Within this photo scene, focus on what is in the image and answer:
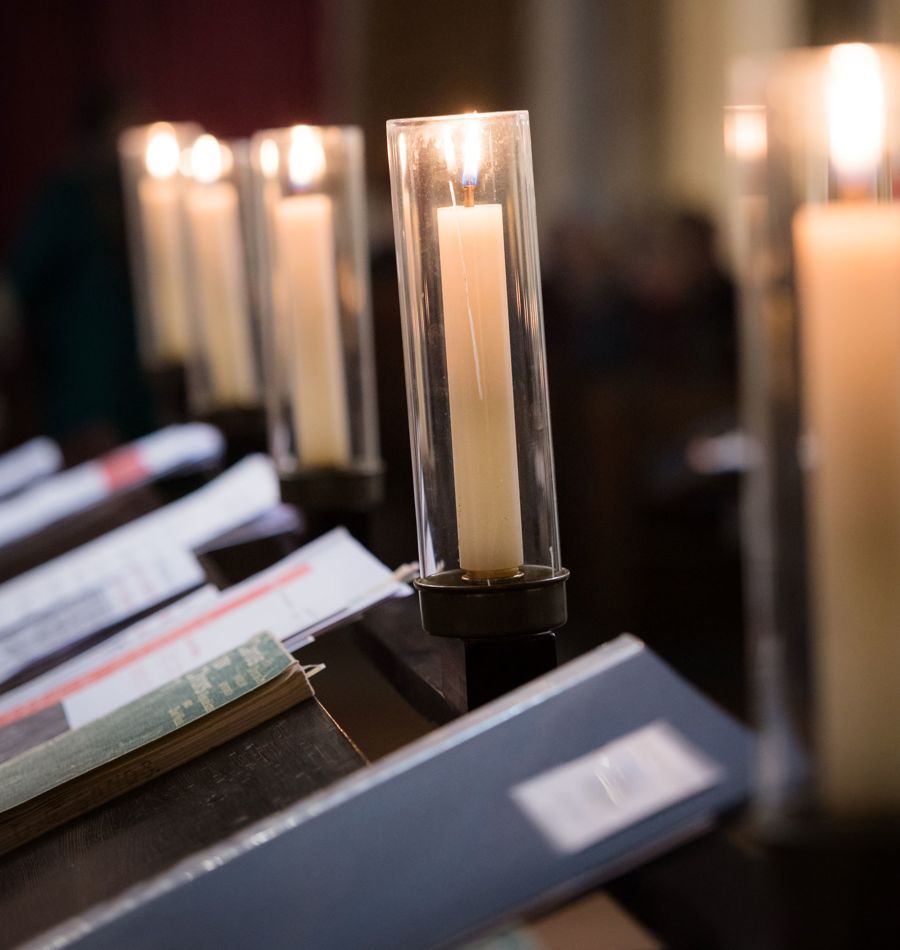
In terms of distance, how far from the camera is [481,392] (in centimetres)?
80

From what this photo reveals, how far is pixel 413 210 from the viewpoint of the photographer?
0.82 m

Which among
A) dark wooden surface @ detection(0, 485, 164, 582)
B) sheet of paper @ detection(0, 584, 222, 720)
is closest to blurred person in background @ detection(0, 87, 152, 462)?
dark wooden surface @ detection(0, 485, 164, 582)

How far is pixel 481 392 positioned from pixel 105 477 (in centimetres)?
94

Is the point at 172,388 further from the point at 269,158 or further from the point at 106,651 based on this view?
the point at 106,651

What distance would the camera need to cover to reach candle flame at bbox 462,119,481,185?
81 centimetres

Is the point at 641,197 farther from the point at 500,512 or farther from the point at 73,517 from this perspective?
the point at 500,512

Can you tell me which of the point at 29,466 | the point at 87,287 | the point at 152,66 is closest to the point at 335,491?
the point at 29,466

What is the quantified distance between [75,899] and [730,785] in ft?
0.95

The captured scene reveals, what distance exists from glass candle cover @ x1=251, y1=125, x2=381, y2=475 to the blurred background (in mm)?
499

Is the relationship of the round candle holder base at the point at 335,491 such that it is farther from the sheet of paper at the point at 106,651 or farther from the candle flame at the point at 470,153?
the candle flame at the point at 470,153

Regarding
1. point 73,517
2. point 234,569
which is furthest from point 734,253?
point 234,569

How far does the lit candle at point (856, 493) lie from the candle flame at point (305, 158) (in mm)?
837

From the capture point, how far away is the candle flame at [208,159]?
166cm

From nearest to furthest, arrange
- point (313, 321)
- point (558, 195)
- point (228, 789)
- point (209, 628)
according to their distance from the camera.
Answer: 1. point (228, 789)
2. point (209, 628)
3. point (313, 321)
4. point (558, 195)
